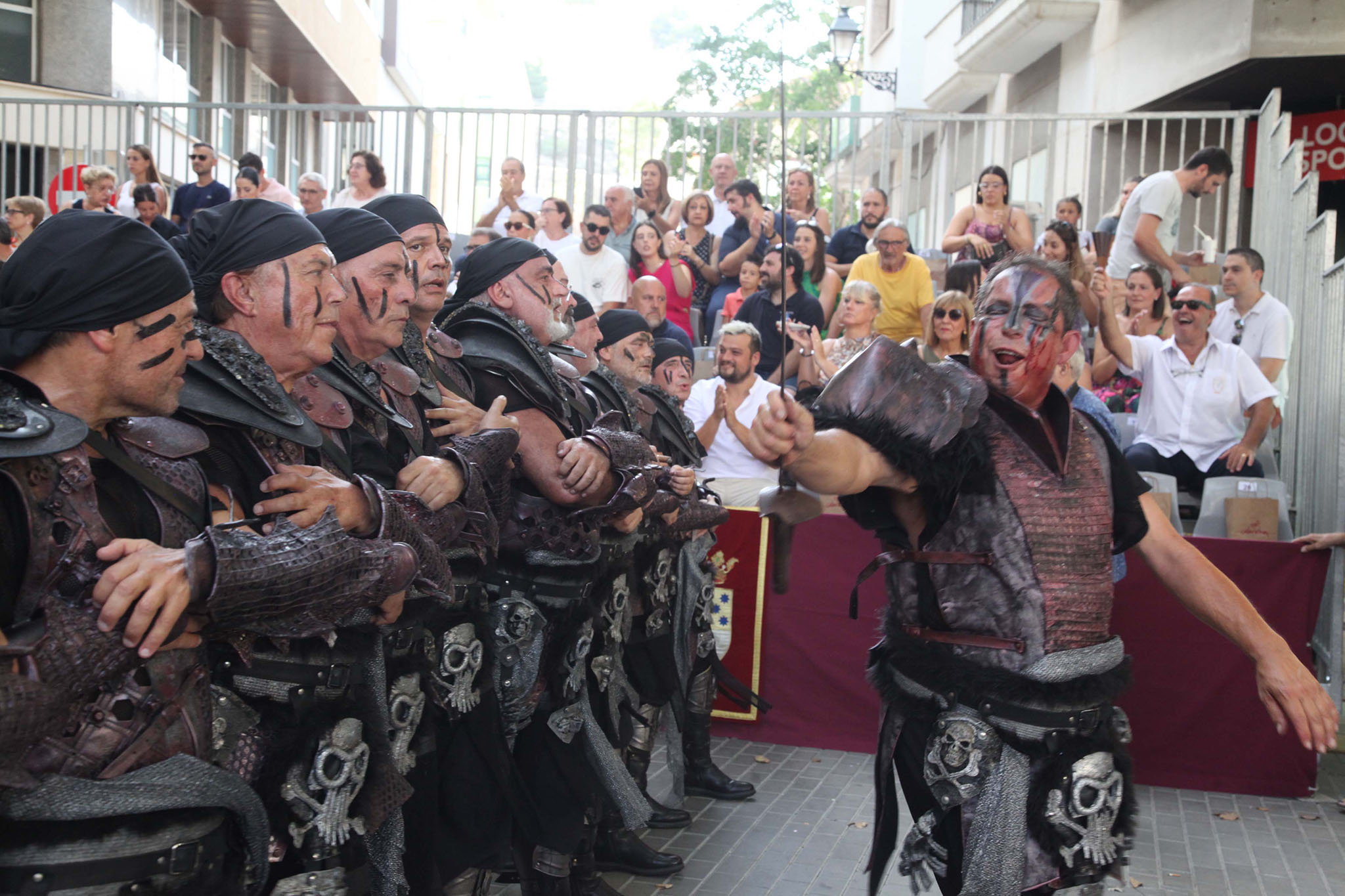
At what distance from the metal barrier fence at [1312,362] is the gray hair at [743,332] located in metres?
3.28

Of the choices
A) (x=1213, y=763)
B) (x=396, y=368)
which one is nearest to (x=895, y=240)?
(x=1213, y=763)

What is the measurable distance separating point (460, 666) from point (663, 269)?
21.9ft

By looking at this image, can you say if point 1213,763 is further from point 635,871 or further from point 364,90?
point 364,90

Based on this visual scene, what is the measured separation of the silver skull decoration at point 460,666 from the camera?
3.38 metres

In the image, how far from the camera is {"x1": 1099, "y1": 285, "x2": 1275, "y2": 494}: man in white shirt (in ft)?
25.4

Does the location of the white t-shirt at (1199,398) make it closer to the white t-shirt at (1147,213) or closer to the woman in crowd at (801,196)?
the white t-shirt at (1147,213)

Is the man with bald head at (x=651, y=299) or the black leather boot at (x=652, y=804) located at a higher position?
the man with bald head at (x=651, y=299)

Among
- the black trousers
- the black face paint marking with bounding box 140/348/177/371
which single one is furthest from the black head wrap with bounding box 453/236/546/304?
the black trousers

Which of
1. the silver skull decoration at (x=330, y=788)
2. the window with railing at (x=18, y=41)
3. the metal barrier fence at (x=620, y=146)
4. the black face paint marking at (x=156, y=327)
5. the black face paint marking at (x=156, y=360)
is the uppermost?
the window with railing at (x=18, y=41)

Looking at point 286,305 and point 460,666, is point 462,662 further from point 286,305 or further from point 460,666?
point 286,305

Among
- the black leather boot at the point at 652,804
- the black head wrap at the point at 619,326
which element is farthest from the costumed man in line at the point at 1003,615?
the black head wrap at the point at 619,326

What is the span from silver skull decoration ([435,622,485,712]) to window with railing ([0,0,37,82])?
15.9 metres

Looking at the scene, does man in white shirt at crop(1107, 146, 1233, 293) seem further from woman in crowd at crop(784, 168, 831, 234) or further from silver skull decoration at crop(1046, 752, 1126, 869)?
silver skull decoration at crop(1046, 752, 1126, 869)

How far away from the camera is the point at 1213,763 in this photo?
6180mm
